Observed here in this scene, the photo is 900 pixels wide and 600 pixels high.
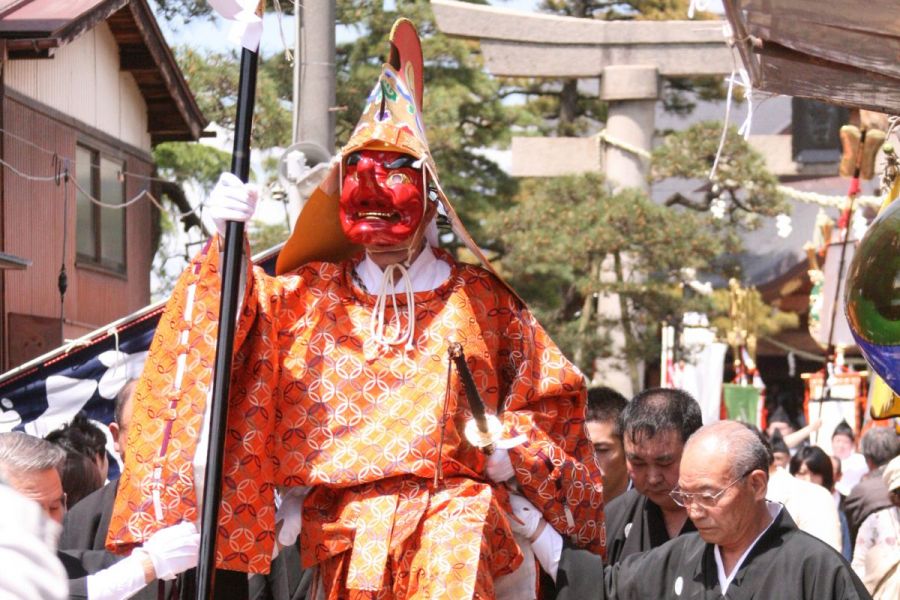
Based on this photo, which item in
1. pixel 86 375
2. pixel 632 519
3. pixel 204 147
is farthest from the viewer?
pixel 204 147

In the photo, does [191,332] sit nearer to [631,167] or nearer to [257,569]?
[257,569]

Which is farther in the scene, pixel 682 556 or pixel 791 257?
pixel 791 257

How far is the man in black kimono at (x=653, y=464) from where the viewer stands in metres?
4.90

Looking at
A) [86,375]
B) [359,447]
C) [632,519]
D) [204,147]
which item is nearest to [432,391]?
[359,447]

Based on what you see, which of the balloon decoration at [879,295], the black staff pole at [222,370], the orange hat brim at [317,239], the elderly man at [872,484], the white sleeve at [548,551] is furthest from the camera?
the elderly man at [872,484]

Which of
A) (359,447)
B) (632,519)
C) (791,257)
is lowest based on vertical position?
(791,257)

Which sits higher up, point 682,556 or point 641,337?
point 682,556

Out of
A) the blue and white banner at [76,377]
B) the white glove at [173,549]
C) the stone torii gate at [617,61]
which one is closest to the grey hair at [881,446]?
the blue and white banner at [76,377]

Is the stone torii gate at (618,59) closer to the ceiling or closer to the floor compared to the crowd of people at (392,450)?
closer to the ceiling

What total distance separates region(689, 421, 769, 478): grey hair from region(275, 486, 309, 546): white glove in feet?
4.22

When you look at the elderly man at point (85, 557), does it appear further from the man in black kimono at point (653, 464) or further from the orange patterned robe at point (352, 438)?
the man in black kimono at point (653, 464)

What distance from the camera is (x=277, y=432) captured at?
4.49 meters

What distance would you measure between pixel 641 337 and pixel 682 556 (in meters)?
11.7

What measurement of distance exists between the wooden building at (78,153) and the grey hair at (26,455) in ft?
17.2
